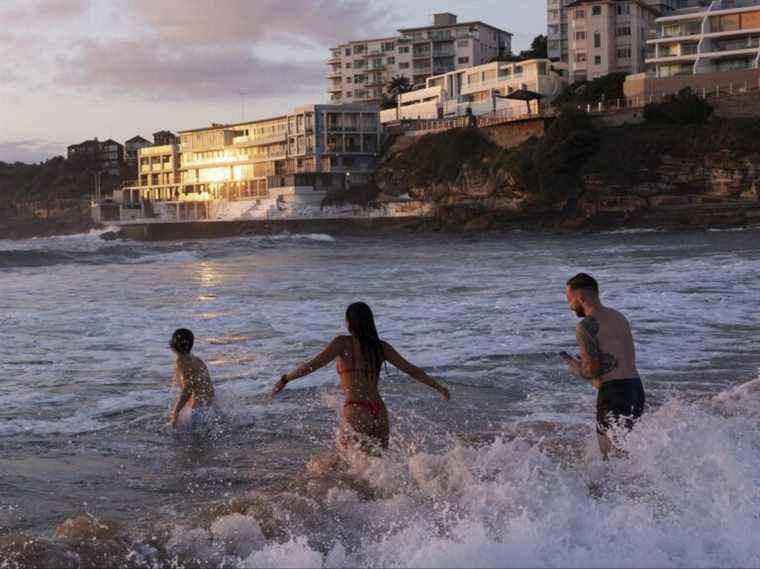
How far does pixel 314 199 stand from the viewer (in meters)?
78.5

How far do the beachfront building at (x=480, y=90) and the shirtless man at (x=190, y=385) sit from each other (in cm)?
6384

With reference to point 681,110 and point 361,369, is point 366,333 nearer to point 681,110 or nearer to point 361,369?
point 361,369

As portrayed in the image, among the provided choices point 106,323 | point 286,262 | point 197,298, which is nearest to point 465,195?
point 286,262

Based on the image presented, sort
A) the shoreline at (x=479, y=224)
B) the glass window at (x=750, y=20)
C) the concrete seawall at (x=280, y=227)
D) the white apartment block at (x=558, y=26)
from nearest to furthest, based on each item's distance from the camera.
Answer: the shoreline at (x=479, y=224) → the glass window at (x=750, y=20) → the concrete seawall at (x=280, y=227) → the white apartment block at (x=558, y=26)

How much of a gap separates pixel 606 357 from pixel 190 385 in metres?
4.12

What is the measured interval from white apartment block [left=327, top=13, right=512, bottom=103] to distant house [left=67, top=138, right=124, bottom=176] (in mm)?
37627

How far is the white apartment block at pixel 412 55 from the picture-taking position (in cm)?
9812

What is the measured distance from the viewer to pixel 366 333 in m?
5.92

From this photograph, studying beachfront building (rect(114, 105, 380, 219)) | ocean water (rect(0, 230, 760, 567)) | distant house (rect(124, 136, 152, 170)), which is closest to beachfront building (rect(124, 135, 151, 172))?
distant house (rect(124, 136, 152, 170))

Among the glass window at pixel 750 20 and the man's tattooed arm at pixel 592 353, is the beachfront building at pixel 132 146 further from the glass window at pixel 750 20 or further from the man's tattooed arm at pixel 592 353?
the man's tattooed arm at pixel 592 353

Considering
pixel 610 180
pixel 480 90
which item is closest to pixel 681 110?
pixel 610 180

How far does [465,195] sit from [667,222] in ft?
53.5

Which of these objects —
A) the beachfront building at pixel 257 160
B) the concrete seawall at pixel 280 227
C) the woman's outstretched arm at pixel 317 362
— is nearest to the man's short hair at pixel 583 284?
the woman's outstretched arm at pixel 317 362

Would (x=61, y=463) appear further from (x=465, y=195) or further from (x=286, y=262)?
(x=465, y=195)
